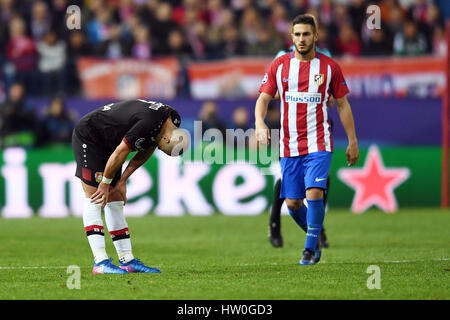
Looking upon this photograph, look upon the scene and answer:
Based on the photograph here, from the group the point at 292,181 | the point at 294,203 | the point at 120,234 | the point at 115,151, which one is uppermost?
the point at 115,151

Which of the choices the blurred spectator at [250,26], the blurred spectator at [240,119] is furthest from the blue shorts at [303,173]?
the blurred spectator at [250,26]

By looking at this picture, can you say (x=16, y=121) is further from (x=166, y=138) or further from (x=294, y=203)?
(x=166, y=138)

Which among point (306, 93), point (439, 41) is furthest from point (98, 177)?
point (439, 41)

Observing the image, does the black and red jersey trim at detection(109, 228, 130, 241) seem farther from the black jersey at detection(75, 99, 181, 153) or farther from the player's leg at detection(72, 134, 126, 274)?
the black jersey at detection(75, 99, 181, 153)

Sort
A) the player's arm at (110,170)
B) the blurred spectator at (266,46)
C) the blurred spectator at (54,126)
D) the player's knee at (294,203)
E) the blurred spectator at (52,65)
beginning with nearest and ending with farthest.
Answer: the player's arm at (110,170) → the player's knee at (294,203) → the blurred spectator at (54,126) → the blurred spectator at (52,65) → the blurred spectator at (266,46)

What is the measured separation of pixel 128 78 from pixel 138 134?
936cm

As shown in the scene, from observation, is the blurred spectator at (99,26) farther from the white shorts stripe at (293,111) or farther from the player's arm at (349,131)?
the player's arm at (349,131)

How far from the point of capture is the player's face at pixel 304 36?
8.38 metres

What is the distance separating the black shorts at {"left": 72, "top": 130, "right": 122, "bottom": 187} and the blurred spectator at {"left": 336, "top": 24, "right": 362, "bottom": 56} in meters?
11.1

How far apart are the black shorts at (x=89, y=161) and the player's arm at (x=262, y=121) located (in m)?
1.30

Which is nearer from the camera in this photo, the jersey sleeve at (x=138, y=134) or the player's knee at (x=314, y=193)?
the jersey sleeve at (x=138, y=134)

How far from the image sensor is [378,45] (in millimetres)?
18406

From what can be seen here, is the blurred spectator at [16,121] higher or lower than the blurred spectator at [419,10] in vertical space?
lower
